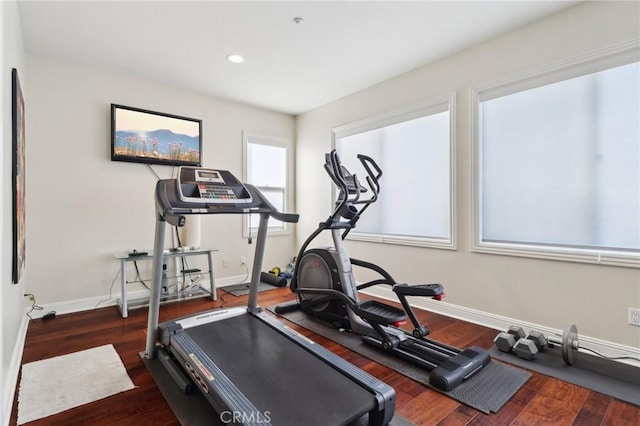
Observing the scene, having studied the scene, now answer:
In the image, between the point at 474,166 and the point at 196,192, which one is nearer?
the point at 196,192

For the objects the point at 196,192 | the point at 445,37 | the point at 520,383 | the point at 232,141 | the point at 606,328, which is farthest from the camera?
the point at 232,141

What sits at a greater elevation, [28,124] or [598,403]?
[28,124]

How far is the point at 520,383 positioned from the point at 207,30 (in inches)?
142

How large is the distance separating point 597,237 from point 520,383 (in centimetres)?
132

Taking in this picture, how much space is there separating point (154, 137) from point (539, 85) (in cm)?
406

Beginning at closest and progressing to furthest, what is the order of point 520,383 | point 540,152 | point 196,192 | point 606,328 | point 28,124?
point 520,383 → point 196,192 → point 606,328 → point 540,152 → point 28,124

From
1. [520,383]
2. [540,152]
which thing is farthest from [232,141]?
[520,383]

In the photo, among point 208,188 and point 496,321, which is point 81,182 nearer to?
point 208,188

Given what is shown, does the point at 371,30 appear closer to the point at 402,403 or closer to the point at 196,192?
the point at 196,192

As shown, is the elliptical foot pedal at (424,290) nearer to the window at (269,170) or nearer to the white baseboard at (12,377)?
the white baseboard at (12,377)

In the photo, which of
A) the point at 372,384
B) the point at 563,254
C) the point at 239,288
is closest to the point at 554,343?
the point at 563,254

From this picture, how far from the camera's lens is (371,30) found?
9.15 ft

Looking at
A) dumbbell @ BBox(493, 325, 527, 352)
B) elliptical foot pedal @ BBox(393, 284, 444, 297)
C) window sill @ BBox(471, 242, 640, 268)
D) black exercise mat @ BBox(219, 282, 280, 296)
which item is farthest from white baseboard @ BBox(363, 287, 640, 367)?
black exercise mat @ BBox(219, 282, 280, 296)

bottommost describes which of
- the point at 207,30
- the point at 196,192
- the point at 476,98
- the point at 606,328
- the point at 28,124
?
the point at 606,328
